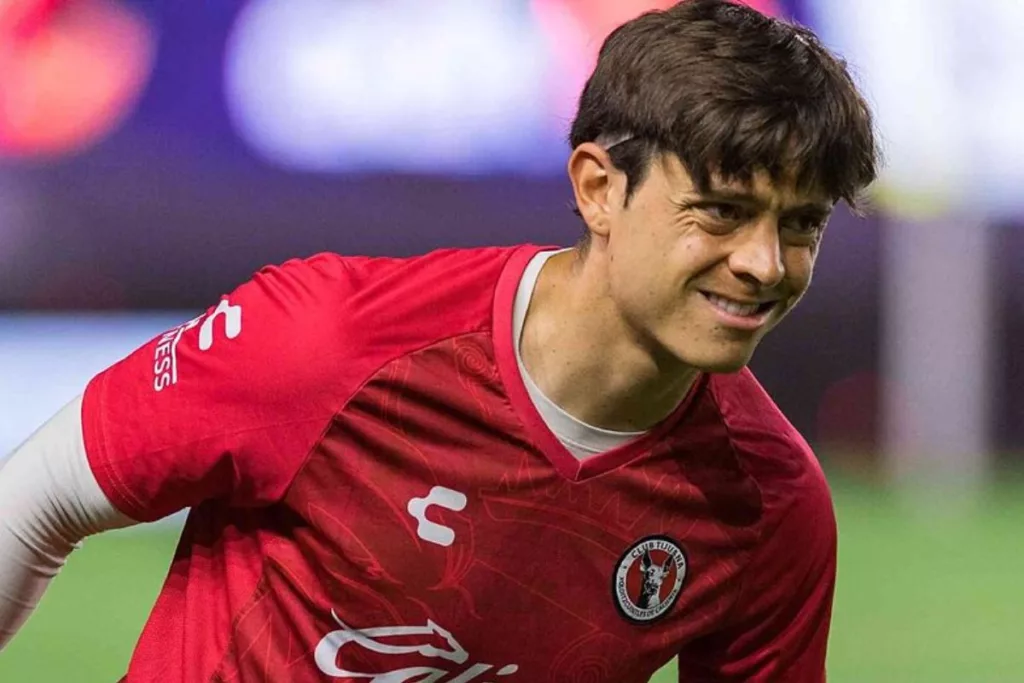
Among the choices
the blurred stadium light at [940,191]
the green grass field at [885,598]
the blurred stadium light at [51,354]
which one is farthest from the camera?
the blurred stadium light at [940,191]

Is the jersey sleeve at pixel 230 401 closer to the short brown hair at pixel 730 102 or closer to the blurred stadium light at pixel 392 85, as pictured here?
the short brown hair at pixel 730 102

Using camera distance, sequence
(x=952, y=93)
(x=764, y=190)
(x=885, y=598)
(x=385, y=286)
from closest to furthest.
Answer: (x=764, y=190), (x=385, y=286), (x=885, y=598), (x=952, y=93)

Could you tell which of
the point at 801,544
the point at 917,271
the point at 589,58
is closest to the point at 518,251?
the point at 801,544

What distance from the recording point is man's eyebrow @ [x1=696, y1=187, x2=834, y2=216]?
2246 millimetres

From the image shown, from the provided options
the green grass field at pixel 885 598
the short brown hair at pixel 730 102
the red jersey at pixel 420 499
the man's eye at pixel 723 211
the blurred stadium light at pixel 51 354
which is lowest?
the green grass field at pixel 885 598

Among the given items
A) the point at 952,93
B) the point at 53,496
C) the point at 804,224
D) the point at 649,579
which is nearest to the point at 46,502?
the point at 53,496

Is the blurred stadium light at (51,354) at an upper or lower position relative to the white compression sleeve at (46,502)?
lower

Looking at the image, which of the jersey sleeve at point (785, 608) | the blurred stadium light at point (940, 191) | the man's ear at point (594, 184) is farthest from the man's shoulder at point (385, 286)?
the blurred stadium light at point (940, 191)

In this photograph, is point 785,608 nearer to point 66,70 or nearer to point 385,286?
point 385,286

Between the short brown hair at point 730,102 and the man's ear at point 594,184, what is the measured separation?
20 millimetres

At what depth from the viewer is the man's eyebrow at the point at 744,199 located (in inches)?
88.4

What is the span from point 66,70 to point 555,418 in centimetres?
519

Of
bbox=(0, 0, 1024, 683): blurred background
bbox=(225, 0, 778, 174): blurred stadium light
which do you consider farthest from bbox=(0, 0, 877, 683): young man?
bbox=(225, 0, 778, 174): blurred stadium light

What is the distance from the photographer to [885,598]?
6.12 meters
